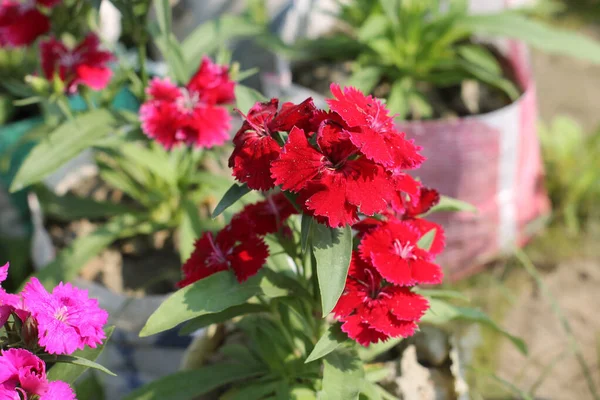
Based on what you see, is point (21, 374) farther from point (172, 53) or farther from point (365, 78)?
point (365, 78)

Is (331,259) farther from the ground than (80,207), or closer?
farther from the ground

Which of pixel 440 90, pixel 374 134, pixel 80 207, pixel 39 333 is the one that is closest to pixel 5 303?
pixel 39 333

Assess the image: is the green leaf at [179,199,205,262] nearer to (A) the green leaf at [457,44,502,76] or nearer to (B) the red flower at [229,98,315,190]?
(B) the red flower at [229,98,315,190]

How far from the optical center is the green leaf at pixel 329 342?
948 mm

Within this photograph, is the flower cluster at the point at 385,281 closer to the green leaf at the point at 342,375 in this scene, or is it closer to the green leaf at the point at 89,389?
the green leaf at the point at 342,375

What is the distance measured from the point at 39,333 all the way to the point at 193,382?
1.37ft

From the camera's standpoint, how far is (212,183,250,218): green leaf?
0.88 metres

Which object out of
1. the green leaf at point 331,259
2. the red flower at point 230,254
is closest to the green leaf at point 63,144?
the red flower at point 230,254

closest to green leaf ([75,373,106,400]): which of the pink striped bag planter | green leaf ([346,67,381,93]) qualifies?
the pink striped bag planter

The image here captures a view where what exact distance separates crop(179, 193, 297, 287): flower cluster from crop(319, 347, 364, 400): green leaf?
0.19m

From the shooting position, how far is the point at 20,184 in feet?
4.52

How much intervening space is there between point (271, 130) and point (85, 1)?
0.76 meters

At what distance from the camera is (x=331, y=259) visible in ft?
2.90

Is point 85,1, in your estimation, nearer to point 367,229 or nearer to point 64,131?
point 64,131
